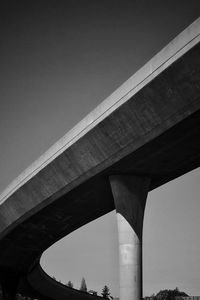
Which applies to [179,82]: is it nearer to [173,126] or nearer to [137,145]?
[173,126]

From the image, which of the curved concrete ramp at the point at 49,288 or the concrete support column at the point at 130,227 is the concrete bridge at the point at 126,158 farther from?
the curved concrete ramp at the point at 49,288

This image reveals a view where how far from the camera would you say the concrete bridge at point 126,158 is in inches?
658

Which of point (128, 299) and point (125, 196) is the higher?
point (125, 196)

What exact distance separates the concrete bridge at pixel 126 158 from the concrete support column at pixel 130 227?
45 mm

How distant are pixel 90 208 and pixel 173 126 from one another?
12504mm

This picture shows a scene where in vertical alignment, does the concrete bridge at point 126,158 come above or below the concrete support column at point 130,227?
above

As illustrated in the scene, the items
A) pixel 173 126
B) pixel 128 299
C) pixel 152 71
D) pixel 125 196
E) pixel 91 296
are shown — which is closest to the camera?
pixel 152 71

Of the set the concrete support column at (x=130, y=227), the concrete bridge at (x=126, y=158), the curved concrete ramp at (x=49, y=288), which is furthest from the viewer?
the curved concrete ramp at (x=49, y=288)

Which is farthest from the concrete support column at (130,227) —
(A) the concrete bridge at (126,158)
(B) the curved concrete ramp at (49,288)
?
(B) the curved concrete ramp at (49,288)

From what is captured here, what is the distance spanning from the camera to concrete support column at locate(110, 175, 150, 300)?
2155cm

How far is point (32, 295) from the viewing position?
61000mm

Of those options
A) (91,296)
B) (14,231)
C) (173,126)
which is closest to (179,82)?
(173,126)

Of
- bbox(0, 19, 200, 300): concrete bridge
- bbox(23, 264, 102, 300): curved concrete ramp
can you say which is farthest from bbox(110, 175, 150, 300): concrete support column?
bbox(23, 264, 102, 300): curved concrete ramp

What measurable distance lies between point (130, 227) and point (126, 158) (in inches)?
149
